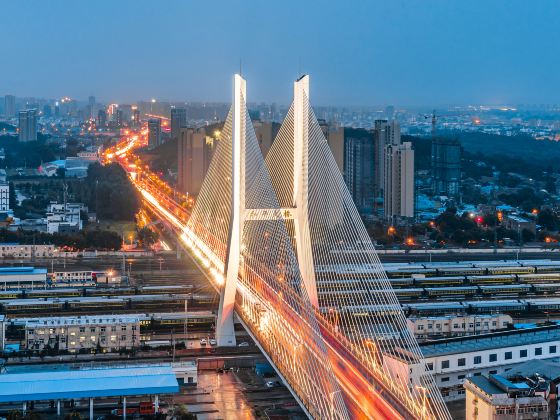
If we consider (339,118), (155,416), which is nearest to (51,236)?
(155,416)

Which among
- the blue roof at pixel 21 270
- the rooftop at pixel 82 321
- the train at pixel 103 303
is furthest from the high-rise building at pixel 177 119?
the rooftop at pixel 82 321

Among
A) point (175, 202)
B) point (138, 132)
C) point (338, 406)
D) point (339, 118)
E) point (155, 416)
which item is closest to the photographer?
point (338, 406)

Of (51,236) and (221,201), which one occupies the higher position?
(221,201)

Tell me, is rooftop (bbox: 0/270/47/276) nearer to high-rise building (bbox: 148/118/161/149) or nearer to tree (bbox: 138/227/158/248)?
tree (bbox: 138/227/158/248)

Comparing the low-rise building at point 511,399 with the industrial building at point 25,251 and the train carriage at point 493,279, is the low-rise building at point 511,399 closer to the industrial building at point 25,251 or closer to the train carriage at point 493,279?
the train carriage at point 493,279

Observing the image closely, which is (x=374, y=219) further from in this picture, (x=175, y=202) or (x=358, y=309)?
(x=358, y=309)

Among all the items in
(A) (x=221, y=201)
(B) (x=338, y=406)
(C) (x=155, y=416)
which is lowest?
(C) (x=155, y=416)

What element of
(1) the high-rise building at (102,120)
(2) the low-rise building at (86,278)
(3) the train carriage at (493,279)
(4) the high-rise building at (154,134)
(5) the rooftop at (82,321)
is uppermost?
(1) the high-rise building at (102,120)
